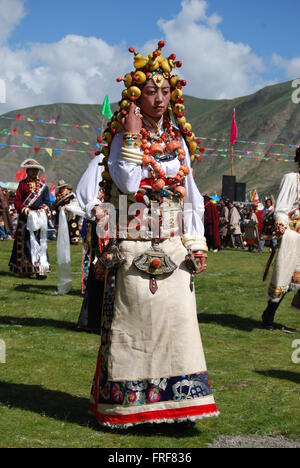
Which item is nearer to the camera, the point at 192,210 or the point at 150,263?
the point at 150,263

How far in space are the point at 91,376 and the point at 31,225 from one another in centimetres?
773

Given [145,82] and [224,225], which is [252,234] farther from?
[145,82]

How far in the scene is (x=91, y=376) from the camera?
6520 mm

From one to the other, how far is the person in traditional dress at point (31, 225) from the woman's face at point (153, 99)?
27.0 feet

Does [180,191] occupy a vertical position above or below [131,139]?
below

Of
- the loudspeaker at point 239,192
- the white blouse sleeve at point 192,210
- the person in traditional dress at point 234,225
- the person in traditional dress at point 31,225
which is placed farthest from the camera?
the loudspeaker at point 239,192

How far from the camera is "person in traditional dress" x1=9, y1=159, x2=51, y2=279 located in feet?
44.0

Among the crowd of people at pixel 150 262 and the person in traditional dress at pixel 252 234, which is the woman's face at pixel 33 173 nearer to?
the crowd of people at pixel 150 262

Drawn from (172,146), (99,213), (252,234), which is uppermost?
(172,146)

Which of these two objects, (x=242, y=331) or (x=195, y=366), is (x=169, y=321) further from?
(x=242, y=331)

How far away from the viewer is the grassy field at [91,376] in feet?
15.8

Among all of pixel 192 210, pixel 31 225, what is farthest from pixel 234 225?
pixel 192 210

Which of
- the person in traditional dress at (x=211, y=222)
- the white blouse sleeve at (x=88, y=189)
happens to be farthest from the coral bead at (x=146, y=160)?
the person in traditional dress at (x=211, y=222)
